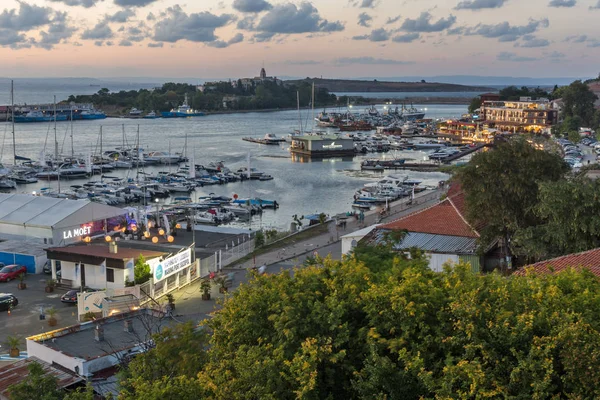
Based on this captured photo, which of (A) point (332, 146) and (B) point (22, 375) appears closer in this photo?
(B) point (22, 375)

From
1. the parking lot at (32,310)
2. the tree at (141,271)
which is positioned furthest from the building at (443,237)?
the parking lot at (32,310)

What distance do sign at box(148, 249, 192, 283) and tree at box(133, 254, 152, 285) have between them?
0.18 metres

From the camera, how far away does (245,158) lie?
167 feet

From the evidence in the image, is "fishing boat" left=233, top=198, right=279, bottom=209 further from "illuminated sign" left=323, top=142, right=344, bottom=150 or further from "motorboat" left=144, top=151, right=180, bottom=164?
"illuminated sign" left=323, top=142, right=344, bottom=150

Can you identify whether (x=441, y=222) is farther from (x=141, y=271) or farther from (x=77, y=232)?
(x=77, y=232)

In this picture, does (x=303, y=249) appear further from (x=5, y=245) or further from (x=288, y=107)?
(x=288, y=107)

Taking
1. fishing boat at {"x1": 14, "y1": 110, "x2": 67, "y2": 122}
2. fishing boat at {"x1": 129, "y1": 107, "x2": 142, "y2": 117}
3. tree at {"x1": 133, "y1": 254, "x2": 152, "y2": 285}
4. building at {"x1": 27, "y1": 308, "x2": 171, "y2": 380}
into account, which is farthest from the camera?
fishing boat at {"x1": 129, "y1": 107, "x2": 142, "y2": 117}

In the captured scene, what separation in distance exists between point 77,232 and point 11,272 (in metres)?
2.92

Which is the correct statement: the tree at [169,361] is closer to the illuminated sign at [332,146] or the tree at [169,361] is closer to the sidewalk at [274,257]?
the sidewalk at [274,257]

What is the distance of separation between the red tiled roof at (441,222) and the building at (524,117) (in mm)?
48187

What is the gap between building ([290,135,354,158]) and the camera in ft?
172

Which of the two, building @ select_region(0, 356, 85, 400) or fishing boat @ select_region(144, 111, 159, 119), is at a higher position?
fishing boat @ select_region(144, 111, 159, 119)

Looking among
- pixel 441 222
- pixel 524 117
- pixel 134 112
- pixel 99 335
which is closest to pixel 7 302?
pixel 99 335

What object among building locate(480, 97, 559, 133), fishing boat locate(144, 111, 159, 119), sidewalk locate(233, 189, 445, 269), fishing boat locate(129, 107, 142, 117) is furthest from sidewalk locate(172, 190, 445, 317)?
fishing boat locate(129, 107, 142, 117)
